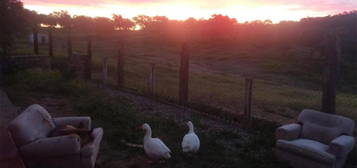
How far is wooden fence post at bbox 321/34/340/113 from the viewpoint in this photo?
6043mm

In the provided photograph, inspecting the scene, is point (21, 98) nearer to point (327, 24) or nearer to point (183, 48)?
point (183, 48)

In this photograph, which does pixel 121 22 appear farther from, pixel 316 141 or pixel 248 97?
pixel 316 141

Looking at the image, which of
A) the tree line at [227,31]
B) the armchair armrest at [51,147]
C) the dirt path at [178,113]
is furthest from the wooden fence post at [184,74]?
the tree line at [227,31]

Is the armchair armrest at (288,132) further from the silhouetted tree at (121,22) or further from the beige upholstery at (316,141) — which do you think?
the silhouetted tree at (121,22)

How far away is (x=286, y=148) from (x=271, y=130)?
169 centimetres

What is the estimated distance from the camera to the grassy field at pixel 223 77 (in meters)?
11.1

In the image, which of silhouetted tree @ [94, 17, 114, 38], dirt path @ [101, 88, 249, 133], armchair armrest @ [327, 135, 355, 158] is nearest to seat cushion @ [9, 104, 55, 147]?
dirt path @ [101, 88, 249, 133]

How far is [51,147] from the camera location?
468 cm

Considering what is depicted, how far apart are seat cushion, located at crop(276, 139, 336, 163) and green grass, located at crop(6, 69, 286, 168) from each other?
1.03ft

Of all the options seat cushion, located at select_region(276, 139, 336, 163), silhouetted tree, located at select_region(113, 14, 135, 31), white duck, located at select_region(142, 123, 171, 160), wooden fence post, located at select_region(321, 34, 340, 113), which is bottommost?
white duck, located at select_region(142, 123, 171, 160)

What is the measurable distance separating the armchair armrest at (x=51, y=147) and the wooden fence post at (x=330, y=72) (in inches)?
170

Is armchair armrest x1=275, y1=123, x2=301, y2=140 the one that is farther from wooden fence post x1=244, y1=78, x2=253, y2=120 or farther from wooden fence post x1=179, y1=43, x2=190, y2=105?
wooden fence post x1=179, y1=43, x2=190, y2=105

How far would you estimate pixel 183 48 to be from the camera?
930 cm

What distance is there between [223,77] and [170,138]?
13.8 m
